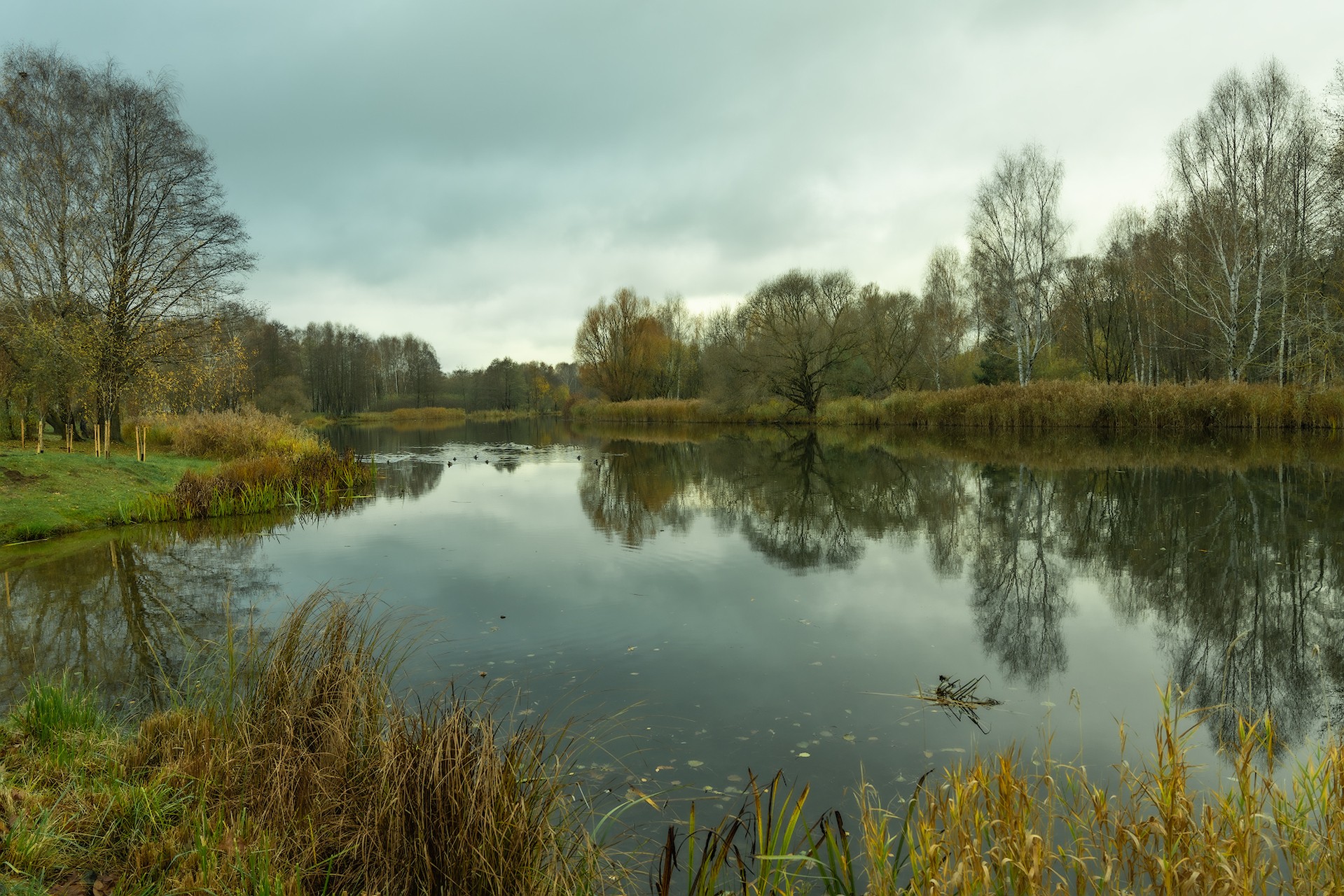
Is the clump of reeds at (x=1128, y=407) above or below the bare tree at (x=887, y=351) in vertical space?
below

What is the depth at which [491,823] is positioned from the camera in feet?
8.32

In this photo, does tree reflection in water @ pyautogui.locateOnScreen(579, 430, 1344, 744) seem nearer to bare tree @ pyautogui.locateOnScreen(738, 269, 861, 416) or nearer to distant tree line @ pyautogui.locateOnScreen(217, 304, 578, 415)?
bare tree @ pyautogui.locateOnScreen(738, 269, 861, 416)

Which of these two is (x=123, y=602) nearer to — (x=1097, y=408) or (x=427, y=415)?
(x=1097, y=408)

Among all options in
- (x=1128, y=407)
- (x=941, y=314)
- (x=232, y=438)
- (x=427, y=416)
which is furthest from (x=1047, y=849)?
(x=427, y=416)

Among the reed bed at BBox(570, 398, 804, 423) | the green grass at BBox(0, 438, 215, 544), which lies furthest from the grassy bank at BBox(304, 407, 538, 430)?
the green grass at BBox(0, 438, 215, 544)

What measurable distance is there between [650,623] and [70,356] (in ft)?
44.7

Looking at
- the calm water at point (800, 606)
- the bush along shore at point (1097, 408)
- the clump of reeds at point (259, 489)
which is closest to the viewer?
the calm water at point (800, 606)

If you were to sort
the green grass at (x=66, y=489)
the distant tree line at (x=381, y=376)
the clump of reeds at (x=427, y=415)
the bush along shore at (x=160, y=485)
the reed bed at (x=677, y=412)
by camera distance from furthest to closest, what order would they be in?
the clump of reeds at (x=427, y=415), the distant tree line at (x=381, y=376), the reed bed at (x=677, y=412), the bush along shore at (x=160, y=485), the green grass at (x=66, y=489)

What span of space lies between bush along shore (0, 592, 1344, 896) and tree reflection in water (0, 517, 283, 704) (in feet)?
3.12

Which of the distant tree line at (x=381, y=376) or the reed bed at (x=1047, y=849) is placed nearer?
the reed bed at (x=1047, y=849)

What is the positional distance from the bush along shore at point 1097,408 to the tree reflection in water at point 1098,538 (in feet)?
16.2

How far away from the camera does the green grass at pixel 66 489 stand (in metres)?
10.3

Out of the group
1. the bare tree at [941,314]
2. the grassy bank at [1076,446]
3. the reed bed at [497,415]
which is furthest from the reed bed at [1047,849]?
the reed bed at [497,415]

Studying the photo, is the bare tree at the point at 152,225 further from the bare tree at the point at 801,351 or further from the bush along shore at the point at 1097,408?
the bush along shore at the point at 1097,408
